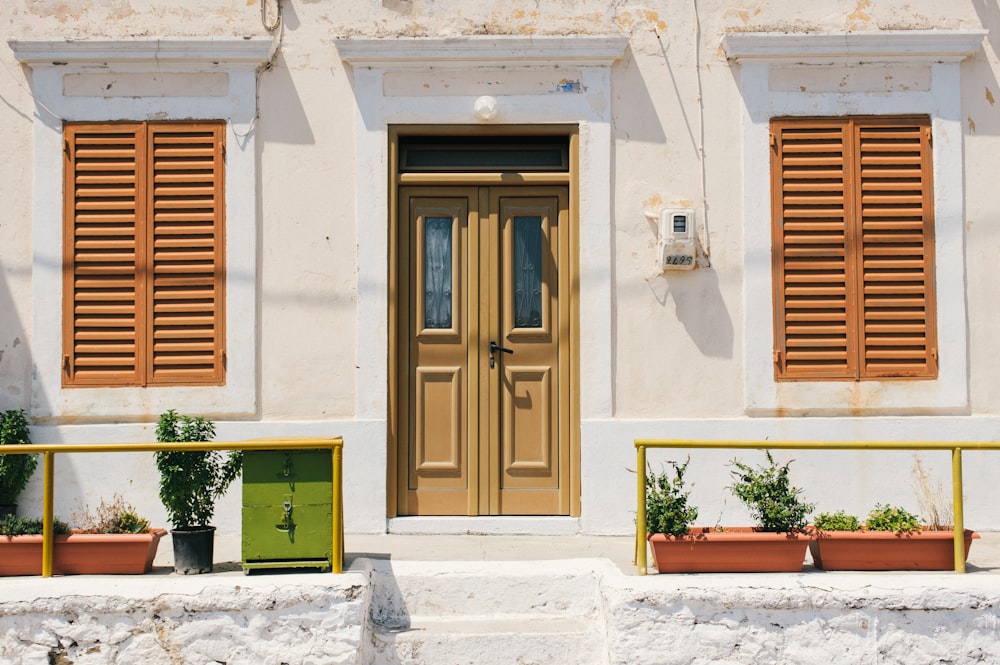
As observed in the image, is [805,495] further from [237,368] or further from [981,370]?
[237,368]

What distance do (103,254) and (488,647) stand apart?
4052mm

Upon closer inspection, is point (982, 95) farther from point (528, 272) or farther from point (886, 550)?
point (886, 550)

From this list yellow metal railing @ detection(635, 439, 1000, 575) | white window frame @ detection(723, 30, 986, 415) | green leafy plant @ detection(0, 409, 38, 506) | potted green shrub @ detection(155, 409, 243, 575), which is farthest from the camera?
white window frame @ detection(723, 30, 986, 415)

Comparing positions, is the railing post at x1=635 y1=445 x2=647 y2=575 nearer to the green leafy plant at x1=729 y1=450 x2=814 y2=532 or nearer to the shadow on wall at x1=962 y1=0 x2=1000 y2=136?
the green leafy plant at x1=729 y1=450 x2=814 y2=532

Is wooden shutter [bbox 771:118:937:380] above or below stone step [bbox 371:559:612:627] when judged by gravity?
above

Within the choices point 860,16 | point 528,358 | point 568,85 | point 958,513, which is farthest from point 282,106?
point 958,513

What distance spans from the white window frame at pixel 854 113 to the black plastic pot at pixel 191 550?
386cm

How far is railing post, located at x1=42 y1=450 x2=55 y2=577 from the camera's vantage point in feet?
20.7

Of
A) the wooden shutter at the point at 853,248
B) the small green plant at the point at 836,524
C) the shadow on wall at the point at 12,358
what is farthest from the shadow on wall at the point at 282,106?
the small green plant at the point at 836,524

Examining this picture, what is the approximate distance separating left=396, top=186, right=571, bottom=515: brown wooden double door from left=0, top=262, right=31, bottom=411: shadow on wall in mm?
2643

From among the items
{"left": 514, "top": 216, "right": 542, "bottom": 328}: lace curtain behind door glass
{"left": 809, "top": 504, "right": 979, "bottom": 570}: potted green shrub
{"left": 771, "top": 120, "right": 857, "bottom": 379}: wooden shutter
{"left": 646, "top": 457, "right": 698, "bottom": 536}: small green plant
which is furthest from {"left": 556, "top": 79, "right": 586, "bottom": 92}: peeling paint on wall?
{"left": 809, "top": 504, "right": 979, "bottom": 570}: potted green shrub

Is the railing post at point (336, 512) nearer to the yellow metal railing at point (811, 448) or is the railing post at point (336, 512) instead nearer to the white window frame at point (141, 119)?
the yellow metal railing at point (811, 448)

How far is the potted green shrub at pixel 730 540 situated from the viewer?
21.3ft

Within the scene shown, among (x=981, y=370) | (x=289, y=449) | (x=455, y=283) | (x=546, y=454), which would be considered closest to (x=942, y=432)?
A: (x=981, y=370)
